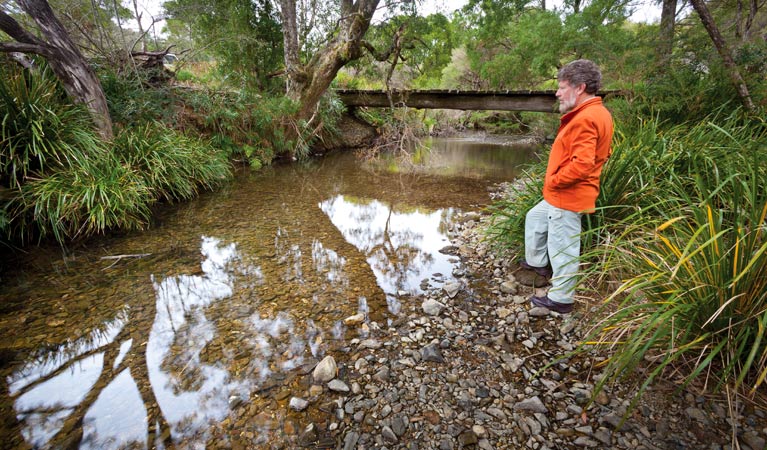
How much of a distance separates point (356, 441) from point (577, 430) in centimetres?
112

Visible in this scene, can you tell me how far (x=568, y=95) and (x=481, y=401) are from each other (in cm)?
214

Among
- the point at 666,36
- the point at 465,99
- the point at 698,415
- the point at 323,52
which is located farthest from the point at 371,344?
the point at 465,99

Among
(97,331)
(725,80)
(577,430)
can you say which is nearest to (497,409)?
(577,430)

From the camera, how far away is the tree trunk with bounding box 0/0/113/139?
4387 millimetres

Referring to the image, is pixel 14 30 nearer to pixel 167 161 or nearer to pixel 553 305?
pixel 167 161

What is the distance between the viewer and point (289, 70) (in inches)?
372

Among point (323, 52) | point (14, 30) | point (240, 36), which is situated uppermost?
point (240, 36)

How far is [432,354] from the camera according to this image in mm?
2186

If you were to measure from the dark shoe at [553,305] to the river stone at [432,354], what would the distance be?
103 cm

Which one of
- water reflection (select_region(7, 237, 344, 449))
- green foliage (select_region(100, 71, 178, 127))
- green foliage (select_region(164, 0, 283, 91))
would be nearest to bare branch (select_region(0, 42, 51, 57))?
green foliage (select_region(100, 71, 178, 127))

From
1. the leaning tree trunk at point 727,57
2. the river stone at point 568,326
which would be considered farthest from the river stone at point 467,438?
the leaning tree trunk at point 727,57

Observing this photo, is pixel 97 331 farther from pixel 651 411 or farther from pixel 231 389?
pixel 651 411

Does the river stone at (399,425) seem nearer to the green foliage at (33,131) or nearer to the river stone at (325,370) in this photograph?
the river stone at (325,370)

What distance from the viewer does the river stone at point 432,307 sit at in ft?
8.85
